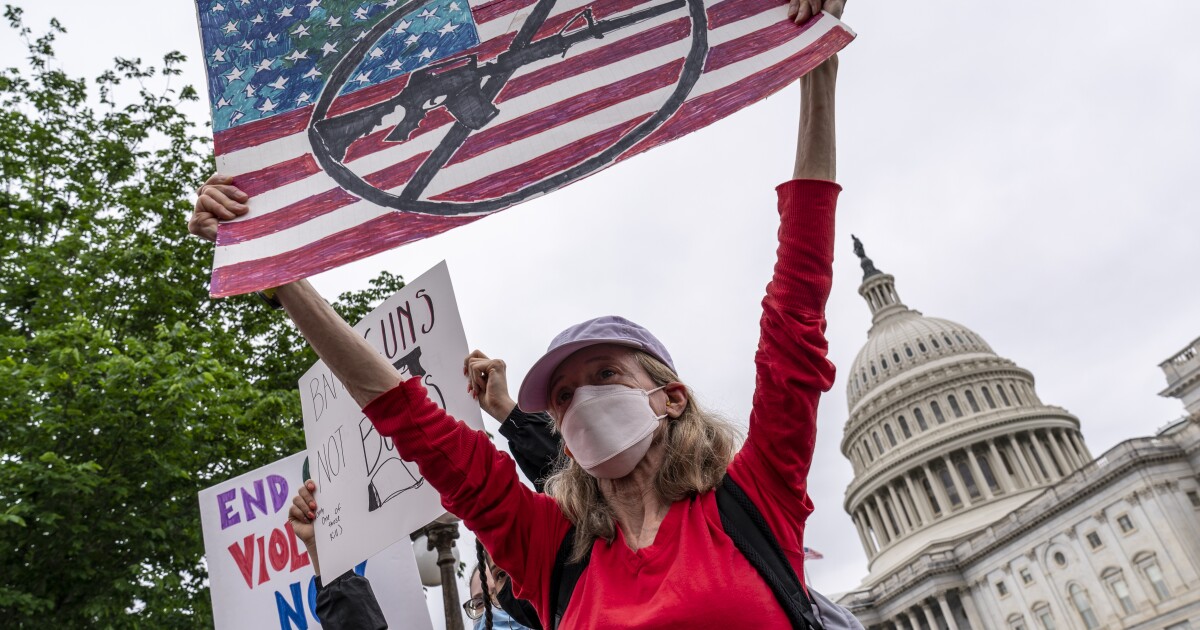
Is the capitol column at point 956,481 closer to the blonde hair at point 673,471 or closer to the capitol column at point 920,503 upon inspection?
the capitol column at point 920,503

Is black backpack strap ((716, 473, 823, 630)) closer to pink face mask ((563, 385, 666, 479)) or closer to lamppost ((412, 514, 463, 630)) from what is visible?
pink face mask ((563, 385, 666, 479))

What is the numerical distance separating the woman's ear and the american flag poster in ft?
1.94

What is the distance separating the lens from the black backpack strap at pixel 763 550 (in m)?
1.78

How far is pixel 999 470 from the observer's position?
244ft

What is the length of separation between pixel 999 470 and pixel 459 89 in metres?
80.3

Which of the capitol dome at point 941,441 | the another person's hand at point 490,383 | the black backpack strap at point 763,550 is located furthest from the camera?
the capitol dome at point 941,441

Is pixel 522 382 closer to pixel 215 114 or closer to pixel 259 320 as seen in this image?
pixel 215 114

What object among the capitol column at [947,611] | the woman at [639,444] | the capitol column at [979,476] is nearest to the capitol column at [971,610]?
the capitol column at [947,611]

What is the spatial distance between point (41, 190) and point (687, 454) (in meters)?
12.4

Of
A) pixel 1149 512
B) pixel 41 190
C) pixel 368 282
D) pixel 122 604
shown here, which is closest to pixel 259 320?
pixel 368 282

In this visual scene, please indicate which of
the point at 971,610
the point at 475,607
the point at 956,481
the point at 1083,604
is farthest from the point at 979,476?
the point at 475,607

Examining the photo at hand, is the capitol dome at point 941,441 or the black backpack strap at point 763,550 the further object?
the capitol dome at point 941,441

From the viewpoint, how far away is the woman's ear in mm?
2301

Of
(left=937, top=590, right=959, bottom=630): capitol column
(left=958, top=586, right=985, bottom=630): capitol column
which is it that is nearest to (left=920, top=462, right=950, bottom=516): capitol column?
(left=958, top=586, right=985, bottom=630): capitol column
